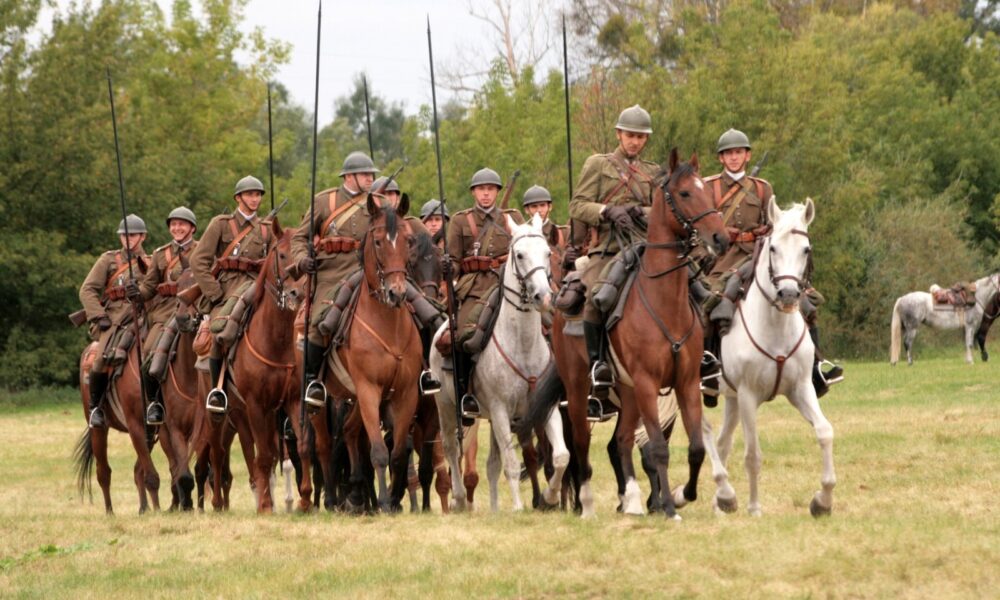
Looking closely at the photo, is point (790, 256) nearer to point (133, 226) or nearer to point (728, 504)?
point (728, 504)

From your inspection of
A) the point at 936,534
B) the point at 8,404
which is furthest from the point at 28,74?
the point at 936,534

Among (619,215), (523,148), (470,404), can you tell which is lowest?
(470,404)

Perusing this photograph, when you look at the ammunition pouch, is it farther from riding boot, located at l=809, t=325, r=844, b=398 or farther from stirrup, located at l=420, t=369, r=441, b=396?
riding boot, located at l=809, t=325, r=844, b=398

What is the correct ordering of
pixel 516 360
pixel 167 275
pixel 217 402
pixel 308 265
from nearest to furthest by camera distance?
pixel 308 265 → pixel 516 360 → pixel 217 402 → pixel 167 275

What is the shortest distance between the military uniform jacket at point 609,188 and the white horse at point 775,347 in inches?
50.5

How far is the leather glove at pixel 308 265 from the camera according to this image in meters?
A: 17.4

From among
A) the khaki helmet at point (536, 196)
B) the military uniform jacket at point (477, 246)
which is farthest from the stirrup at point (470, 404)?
the khaki helmet at point (536, 196)

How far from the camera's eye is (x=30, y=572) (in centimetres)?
1410

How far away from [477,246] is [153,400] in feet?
16.1

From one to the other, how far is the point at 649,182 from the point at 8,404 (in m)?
37.4

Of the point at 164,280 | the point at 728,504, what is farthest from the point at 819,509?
the point at 164,280

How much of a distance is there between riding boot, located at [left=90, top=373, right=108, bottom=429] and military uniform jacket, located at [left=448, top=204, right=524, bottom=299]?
18.2ft

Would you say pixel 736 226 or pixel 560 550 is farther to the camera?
pixel 736 226

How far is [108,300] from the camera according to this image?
891 inches
